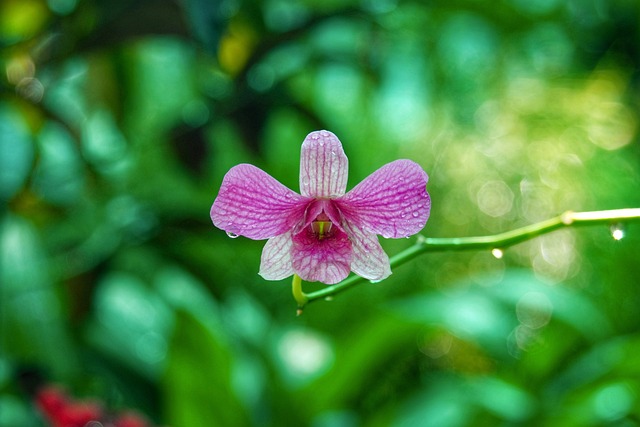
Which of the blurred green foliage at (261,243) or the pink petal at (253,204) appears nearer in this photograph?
the pink petal at (253,204)

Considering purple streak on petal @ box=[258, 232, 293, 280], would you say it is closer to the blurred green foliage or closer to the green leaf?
the blurred green foliage

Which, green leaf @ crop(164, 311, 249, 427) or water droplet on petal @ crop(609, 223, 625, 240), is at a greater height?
water droplet on petal @ crop(609, 223, 625, 240)

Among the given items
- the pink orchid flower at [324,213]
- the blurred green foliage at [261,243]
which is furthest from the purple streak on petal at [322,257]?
the blurred green foliage at [261,243]

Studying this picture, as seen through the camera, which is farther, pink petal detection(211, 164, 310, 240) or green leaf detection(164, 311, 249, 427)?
green leaf detection(164, 311, 249, 427)

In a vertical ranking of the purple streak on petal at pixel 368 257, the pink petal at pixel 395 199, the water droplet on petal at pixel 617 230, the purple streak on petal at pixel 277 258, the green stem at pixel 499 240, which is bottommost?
the water droplet on petal at pixel 617 230

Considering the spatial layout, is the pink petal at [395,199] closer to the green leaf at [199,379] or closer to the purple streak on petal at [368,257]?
the purple streak on petal at [368,257]

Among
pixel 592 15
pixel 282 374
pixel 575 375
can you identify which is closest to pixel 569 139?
pixel 592 15

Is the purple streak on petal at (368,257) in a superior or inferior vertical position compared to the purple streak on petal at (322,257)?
inferior

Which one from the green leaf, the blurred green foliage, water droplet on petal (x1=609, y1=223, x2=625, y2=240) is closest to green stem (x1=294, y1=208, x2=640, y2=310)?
water droplet on petal (x1=609, y1=223, x2=625, y2=240)

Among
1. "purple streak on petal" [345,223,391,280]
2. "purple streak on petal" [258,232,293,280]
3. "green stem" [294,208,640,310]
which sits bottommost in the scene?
"green stem" [294,208,640,310]

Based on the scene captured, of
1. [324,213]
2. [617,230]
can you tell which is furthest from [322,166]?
[617,230]
